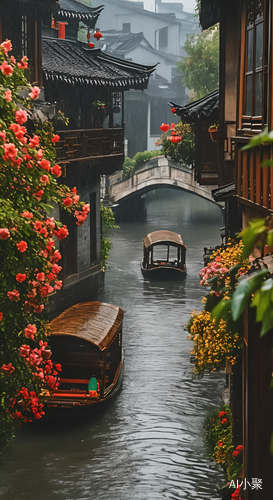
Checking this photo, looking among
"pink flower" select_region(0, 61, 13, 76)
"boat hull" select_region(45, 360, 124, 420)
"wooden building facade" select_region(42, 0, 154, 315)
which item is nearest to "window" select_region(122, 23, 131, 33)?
"wooden building facade" select_region(42, 0, 154, 315)

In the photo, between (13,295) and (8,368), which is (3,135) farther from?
(8,368)

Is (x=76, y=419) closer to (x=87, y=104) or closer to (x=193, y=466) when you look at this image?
(x=193, y=466)

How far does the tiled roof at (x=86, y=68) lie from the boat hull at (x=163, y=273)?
372 inches

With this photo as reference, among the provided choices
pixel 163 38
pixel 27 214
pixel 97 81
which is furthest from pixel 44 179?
pixel 163 38

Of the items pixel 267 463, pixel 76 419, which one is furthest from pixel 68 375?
pixel 267 463

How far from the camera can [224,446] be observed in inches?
560

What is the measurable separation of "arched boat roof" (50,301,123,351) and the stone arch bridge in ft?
97.3

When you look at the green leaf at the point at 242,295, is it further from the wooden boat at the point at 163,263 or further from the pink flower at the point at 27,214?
the wooden boat at the point at 163,263

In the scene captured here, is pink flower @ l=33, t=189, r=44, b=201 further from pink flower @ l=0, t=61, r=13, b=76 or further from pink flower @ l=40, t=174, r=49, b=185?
pink flower @ l=0, t=61, r=13, b=76

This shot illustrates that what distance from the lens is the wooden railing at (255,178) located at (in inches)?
357

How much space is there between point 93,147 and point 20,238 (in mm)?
17781

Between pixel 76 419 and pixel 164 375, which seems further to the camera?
pixel 164 375

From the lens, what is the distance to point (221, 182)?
17.4 meters

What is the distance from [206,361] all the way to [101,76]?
16.6 meters
